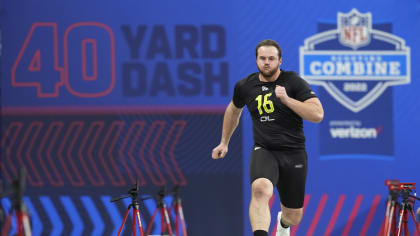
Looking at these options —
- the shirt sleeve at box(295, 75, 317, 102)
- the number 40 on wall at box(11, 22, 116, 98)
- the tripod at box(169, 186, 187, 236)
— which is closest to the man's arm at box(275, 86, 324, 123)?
the shirt sleeve at box(295, 75, 317, 102)

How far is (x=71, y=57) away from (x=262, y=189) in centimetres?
309

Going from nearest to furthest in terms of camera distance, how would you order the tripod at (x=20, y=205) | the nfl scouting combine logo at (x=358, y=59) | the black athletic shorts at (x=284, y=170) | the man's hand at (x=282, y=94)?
the tripod at (x=20, y=205), the man's hand at (x=282, y=94), the black athletic shorts at (x=284, y=170), the nfl scouting combine logo at (x=358, y=59)

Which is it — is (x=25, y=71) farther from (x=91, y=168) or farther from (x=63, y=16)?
(x=91, y=168)

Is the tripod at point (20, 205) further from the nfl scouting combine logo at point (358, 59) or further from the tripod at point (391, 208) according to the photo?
the nfl scouting combine logo at point (358, 59)

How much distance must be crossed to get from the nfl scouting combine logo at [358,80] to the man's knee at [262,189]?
242 centimetres

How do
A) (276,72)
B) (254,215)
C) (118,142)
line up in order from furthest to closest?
(118,142)
(276,72)
(254,215)

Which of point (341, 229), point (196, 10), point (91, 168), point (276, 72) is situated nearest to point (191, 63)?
point (196, 10)

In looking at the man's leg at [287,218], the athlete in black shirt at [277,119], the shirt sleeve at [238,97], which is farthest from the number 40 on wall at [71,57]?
the man's leg at [287,218]

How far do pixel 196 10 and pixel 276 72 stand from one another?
2.15m

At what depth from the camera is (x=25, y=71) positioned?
610 cm

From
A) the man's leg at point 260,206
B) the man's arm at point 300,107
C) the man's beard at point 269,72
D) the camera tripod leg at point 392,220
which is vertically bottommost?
the camera tripod leg at point 392,220

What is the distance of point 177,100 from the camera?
612 centimetres

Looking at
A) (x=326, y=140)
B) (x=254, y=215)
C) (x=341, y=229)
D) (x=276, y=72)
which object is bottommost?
(x=341, y=229)

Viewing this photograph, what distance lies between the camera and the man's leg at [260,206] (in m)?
3.79
